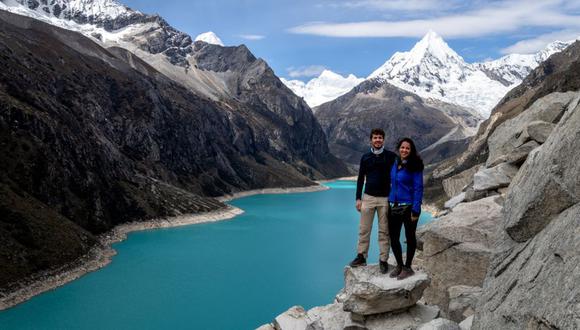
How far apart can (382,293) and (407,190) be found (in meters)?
3.49

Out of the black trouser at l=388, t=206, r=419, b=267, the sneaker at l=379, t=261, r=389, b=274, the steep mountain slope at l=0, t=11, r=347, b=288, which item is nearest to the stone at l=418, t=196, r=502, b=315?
the sneaker at l=379, t=261, r=389, b=274

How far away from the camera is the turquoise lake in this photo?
47.8m

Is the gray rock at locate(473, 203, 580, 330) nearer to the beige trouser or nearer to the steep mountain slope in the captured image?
the beige trouser

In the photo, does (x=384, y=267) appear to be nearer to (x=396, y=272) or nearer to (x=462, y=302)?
(x=396, y=272)

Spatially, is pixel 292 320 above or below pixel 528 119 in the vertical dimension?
below

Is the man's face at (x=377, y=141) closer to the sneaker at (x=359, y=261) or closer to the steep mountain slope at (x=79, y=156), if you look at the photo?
the sneaker at (x=359, y=261)

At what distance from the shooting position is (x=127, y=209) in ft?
338

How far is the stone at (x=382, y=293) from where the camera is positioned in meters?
16.8

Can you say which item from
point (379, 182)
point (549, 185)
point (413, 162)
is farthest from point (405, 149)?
point (549, 185)

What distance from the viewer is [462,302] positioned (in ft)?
65.2

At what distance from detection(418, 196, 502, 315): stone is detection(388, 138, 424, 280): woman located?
7.27 metres

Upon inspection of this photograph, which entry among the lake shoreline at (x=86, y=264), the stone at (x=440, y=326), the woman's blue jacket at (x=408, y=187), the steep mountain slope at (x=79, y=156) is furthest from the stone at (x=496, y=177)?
the steep mountain slope at (x=79, y=156)

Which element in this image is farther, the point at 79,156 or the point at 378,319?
the point at 79,156

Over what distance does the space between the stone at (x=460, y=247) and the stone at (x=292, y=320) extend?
6.35 m
